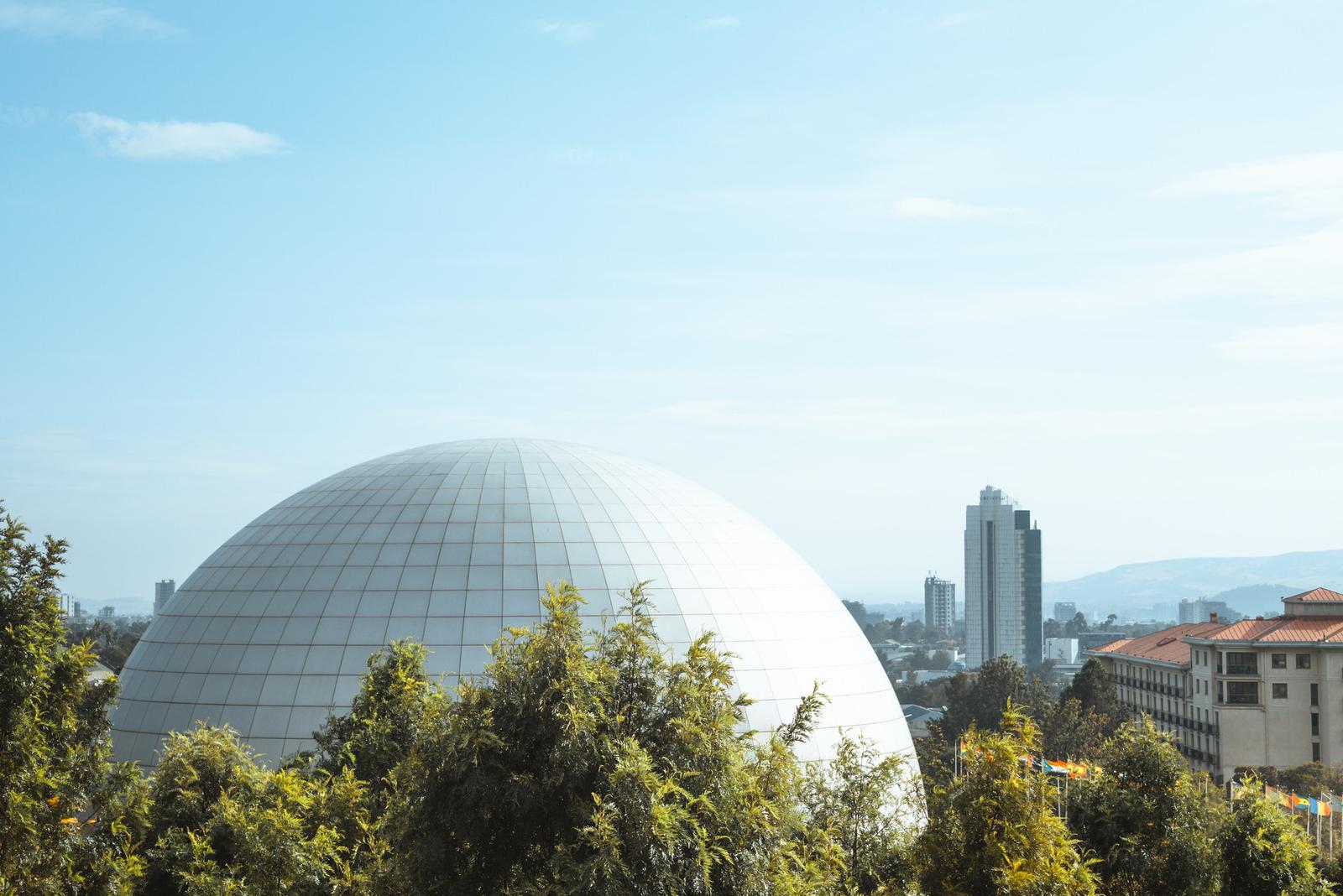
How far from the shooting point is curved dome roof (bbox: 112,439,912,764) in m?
30.7

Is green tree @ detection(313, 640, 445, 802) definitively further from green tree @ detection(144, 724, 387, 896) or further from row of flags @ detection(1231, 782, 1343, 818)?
row of flags @ detection(1231, 782, 1343, 818)

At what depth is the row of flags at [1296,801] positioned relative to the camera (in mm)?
23141

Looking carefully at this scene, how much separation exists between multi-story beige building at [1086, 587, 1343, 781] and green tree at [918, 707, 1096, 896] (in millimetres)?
68609

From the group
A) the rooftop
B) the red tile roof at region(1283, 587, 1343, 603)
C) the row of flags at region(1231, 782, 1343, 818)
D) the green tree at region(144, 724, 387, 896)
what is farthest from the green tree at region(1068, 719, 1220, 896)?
the red tile roof at region(1283, 587, 1343, 603)

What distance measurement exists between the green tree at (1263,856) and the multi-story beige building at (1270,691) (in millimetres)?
62998

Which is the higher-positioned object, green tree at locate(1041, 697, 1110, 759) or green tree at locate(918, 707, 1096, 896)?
green tree at locate(918, 707, 1096, 896)

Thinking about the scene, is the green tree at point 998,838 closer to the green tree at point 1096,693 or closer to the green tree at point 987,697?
the green tree at point 987,697

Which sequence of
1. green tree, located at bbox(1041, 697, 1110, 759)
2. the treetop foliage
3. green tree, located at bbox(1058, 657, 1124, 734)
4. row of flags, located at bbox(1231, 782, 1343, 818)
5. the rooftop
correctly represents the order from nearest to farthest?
the treetop foliage < row of flags, located at bbox(1231, 782, 1343, 818) < green tree, located at bbox(1041, 697, 1110, 759) < the rooftop < green tree, located at bbox(1058, 657, 1124, 734)

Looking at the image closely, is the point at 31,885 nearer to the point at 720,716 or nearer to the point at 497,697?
the point at 497,697

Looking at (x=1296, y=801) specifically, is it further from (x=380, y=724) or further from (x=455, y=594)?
(x=380, y=724)

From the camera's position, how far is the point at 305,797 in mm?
20328

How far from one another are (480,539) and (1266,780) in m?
60.4

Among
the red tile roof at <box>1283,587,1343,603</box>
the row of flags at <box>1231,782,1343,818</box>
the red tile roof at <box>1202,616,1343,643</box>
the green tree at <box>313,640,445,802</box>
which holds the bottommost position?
the row of flags at <box>1231,782,1343,818</box>

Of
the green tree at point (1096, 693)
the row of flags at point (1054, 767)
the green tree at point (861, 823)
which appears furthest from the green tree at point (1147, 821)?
the green tree at point (1096, 693)
